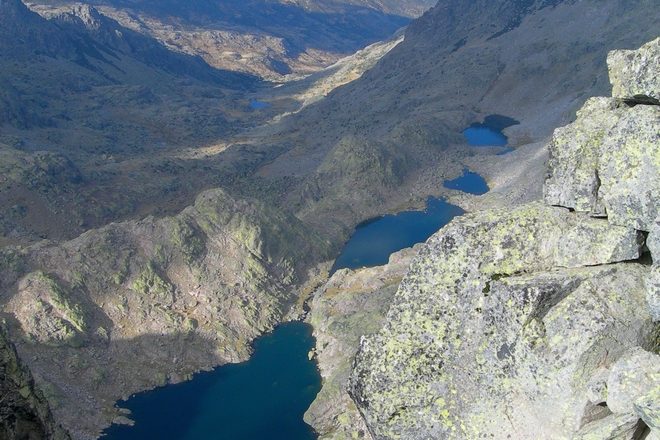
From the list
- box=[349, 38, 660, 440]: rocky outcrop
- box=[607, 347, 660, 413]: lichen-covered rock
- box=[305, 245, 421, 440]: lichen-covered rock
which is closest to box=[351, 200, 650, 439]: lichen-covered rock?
box=[349, 38, 660, 440]: rocky outcrop

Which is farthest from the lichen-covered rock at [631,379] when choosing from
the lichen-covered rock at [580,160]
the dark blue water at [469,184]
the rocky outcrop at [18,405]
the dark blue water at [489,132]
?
the dark blue water at [489,132]

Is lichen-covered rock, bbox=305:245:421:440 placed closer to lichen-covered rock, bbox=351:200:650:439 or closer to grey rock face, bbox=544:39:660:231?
lichen-covered rock, bbox=351:200:650:439

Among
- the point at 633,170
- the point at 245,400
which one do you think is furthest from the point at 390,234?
the point at 633,170

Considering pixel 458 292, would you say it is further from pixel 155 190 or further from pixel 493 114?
A: pixel 493 114

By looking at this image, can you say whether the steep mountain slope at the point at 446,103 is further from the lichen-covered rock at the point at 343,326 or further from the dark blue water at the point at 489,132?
the lichen-covered rock at the point at 343,326

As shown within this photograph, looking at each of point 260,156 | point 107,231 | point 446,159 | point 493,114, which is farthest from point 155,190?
point 493,114
